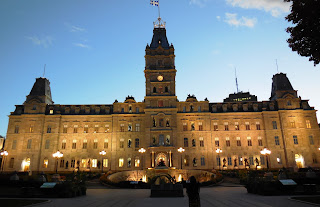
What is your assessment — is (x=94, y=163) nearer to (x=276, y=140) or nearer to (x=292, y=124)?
(x=276, y=140)

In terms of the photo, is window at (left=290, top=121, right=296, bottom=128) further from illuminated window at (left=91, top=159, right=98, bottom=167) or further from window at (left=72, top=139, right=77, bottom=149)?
window at (left=72, top=139, right=77, bottom=149)

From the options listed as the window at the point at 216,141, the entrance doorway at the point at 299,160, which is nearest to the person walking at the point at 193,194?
the window at the point at 216,141

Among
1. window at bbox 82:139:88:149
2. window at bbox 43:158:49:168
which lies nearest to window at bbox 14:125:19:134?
window at bbox 43:158:49:168

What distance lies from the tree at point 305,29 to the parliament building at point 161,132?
3584cm

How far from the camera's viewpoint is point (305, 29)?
18.2 m

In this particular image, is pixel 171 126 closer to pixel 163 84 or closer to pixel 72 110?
pixel 163 84

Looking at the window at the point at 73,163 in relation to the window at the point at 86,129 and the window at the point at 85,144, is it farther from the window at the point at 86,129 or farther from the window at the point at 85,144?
the window at the point at 86,129

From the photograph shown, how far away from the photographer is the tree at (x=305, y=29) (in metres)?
17.2

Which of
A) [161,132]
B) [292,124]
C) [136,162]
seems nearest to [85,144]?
[136,162]

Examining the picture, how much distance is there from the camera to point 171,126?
5328 cm

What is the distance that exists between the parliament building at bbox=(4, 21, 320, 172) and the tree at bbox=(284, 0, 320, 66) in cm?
3584

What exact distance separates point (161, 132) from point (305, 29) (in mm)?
38171

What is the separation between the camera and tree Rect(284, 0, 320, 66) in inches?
677

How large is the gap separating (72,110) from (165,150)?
25.5 m
